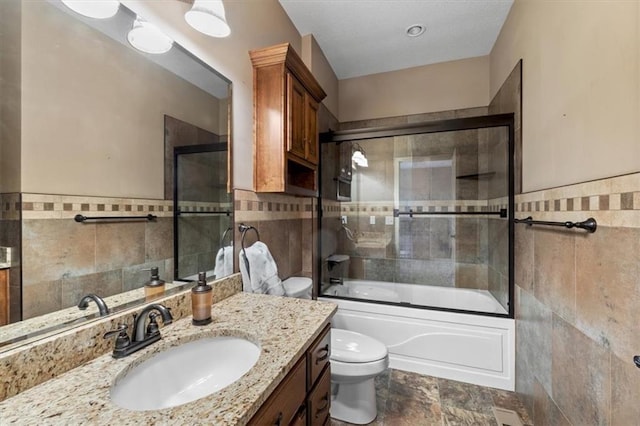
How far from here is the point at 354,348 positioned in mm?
1712

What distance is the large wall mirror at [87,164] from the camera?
0.72 metres

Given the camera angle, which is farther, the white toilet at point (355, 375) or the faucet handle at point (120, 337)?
the white toilet at point (355, 375)

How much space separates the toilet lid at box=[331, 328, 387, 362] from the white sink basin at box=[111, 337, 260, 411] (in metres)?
0.80

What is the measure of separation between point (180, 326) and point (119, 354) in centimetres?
25

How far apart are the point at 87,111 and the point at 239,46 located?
3.51ft

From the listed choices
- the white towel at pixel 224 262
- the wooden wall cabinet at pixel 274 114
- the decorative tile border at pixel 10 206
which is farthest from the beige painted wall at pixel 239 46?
the decorative tile border at pixel 10 206

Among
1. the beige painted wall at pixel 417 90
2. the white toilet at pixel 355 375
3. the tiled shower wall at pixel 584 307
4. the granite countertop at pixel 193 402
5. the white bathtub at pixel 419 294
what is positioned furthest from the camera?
the beige painted wall at pixel 417 90

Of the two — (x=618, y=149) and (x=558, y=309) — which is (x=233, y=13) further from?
(x=558, y=309)

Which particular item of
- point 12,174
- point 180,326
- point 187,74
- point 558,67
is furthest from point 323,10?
point 180,326

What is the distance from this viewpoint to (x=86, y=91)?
0.88 meters

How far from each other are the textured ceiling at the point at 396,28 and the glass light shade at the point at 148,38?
4.43 feet

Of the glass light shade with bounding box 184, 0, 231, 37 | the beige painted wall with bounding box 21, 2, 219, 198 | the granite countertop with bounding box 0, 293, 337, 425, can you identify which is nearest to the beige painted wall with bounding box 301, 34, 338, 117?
the glass light shade with bounding box 184, 0, 231, 37

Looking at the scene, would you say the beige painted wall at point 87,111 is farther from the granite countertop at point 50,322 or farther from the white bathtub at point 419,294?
the white bathtub at point 419,294

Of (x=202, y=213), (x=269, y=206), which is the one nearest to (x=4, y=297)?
(x=202, y=213)
